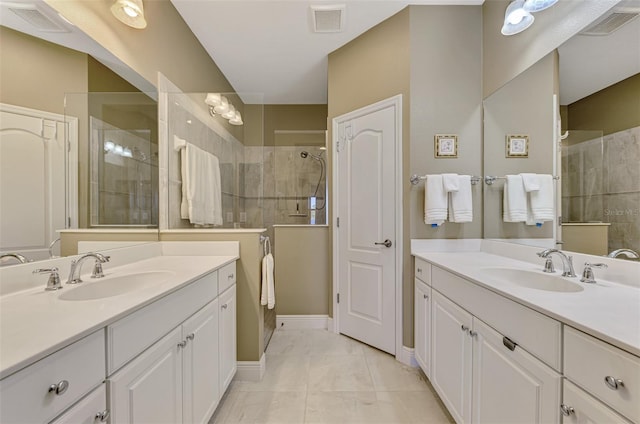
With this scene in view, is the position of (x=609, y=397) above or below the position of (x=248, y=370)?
above

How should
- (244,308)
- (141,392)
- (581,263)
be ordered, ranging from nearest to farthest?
(141,392) → (581,263) → (244,308)

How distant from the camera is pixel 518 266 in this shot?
1489 mm

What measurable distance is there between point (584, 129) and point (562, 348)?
3.76 ft

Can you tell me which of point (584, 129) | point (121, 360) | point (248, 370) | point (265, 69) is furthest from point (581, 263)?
point (265, 69)

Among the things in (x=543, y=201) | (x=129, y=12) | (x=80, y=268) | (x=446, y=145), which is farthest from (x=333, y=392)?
(x=129, y=12)

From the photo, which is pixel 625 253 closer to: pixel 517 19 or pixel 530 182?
pixel 530 182

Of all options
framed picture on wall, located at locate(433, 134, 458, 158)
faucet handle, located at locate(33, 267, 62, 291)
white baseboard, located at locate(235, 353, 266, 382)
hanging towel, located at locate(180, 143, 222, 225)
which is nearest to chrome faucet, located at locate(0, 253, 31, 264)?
faucet handle, located at locate(33, 267, 62, 291)

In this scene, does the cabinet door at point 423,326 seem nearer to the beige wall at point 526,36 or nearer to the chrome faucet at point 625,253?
the chrome faucet at point 625,253

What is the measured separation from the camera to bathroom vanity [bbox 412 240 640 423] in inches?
25.2

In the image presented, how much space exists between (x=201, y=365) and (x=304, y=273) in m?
1.56

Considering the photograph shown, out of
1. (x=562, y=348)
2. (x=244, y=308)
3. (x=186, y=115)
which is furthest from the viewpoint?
(x=186, y=115)

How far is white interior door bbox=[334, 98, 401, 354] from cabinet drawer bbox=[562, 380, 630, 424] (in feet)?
4.53

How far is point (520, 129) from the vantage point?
174 cm

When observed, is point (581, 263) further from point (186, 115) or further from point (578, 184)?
point (186, 115)
